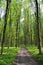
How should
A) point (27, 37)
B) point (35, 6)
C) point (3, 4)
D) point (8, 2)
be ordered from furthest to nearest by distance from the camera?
point (27, 37), point (3, 4), point (35, 6), point (8, 2)

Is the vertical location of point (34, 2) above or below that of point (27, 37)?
above

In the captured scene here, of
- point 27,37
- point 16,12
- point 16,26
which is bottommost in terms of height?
point 27,37

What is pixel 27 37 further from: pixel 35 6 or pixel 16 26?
pixel 35 6

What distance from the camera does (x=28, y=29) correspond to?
7506 centimetres

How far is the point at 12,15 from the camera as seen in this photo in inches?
1987

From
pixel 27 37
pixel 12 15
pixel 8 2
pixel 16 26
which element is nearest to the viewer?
pixel 8 2

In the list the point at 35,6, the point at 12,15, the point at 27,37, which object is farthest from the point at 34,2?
the point at 27,37

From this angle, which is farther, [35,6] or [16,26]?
[16,26]

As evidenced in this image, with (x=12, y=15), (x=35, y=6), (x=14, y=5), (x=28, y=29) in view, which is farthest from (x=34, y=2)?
(x=28, y=29)

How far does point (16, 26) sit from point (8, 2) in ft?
108

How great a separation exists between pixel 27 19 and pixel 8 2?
130 feet

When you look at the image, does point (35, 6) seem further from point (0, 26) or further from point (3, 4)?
point (0, 26)

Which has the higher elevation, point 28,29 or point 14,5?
point 14,5

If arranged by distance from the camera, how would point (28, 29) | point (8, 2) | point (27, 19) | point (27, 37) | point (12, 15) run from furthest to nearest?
point (27, 37) → point (28, 29) → point (27, 19) → point (12, 15) → point (8, 2)
